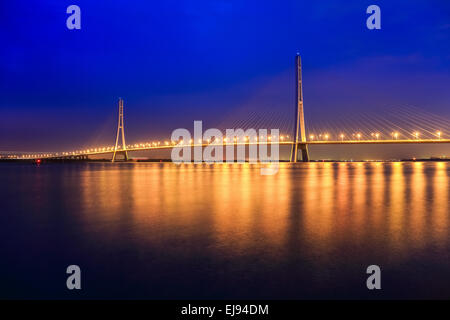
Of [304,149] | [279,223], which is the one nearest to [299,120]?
[304,149]

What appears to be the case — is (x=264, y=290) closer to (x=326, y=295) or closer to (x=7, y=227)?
(x=326, y=295)

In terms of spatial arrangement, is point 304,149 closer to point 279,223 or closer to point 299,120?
point 299,120

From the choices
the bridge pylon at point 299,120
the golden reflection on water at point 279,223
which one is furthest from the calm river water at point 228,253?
the bridge pylon at point 299,120

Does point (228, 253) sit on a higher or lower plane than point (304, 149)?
lower

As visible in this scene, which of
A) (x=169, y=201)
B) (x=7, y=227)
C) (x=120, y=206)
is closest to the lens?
(x=7, y=227)

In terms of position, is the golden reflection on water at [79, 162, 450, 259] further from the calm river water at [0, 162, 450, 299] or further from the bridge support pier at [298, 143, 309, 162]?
the bridge support pier at [298, 143, 309, 162]

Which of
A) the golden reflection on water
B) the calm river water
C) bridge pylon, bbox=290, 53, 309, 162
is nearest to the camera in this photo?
the calm river water

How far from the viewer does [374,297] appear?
9.44ft

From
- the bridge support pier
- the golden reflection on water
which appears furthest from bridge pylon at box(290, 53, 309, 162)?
the golden reflection on water

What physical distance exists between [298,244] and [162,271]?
6.76 feet

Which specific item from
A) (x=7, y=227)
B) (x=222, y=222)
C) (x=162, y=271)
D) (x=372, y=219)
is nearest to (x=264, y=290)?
(x=162, y=271)

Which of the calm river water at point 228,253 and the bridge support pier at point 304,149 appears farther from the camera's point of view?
the bridge support pier at point 304,149

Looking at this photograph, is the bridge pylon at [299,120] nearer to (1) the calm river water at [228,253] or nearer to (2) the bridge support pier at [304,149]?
(2) the bridge support pier at [304,149]

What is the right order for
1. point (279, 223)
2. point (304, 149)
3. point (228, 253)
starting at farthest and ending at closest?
point (304, 149)
point (279, 223)
point (228, 253)
